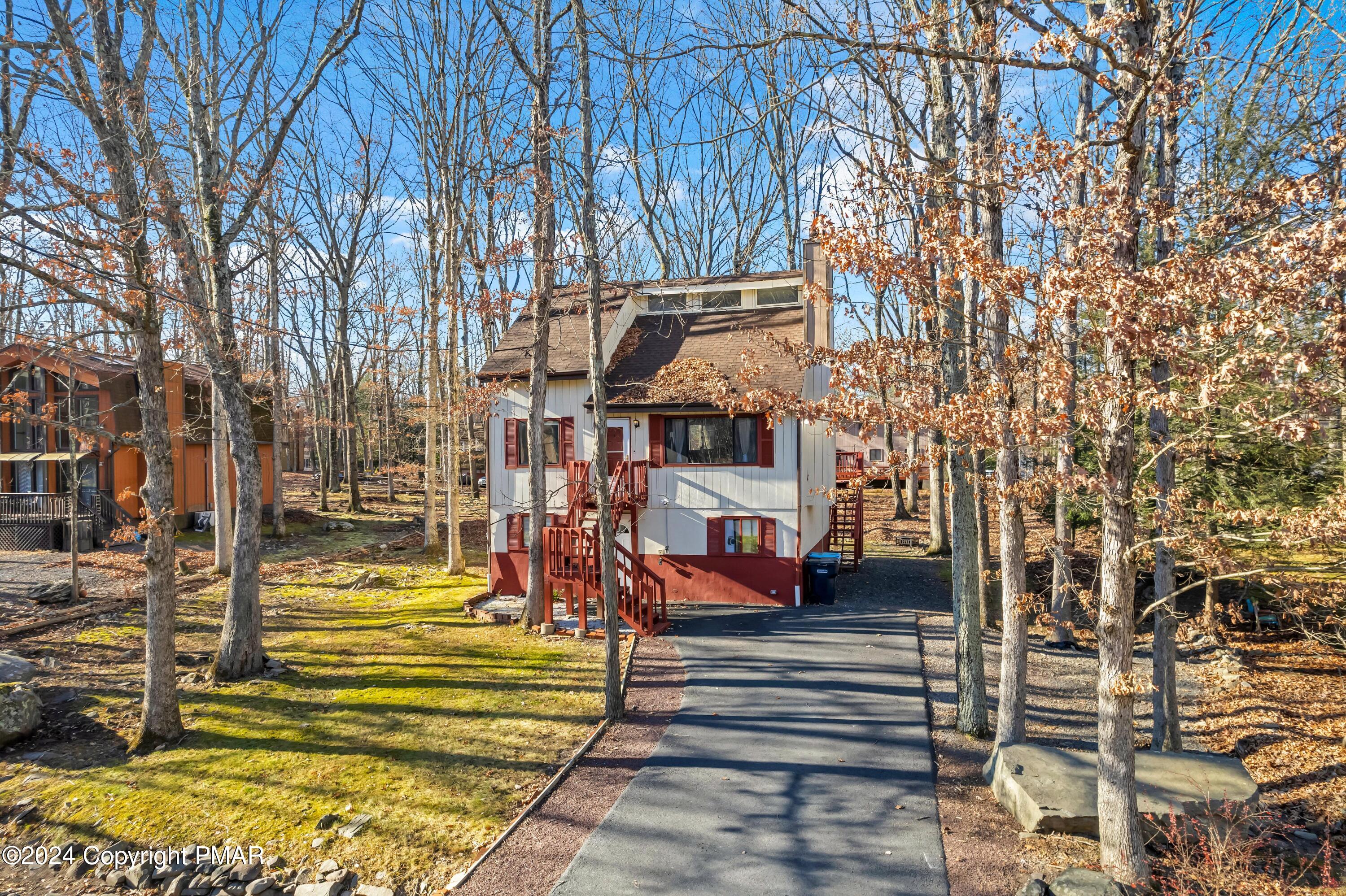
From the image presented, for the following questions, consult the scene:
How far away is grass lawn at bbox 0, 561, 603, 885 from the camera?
740cm

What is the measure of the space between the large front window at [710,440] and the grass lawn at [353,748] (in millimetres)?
5559

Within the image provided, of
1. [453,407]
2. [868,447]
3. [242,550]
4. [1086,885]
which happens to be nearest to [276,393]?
[453,407]

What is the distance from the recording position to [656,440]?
17.3 metres

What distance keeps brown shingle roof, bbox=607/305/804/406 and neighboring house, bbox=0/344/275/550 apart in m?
11.2

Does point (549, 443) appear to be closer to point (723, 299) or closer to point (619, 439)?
point (619, 439)

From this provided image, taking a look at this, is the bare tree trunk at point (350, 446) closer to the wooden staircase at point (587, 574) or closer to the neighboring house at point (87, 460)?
the neighboring house at point (87, 460)

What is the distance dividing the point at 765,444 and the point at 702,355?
2961mm

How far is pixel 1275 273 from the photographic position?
4.66 meters

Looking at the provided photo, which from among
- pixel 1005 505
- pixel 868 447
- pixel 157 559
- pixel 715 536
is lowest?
pixel 715 536

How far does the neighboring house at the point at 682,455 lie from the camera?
16656 mm

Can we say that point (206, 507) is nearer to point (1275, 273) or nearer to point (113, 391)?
Answer: point (113, 391)

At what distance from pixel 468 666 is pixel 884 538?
61.7 feet

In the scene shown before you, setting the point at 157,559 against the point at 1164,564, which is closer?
the point at 1164,564

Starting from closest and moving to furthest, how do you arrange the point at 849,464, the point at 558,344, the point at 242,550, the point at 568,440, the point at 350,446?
1. the point at 242,550
2. the point at 568,440
3. the point at 558,344
4. the point at 350,446
5. the point at 849,464
